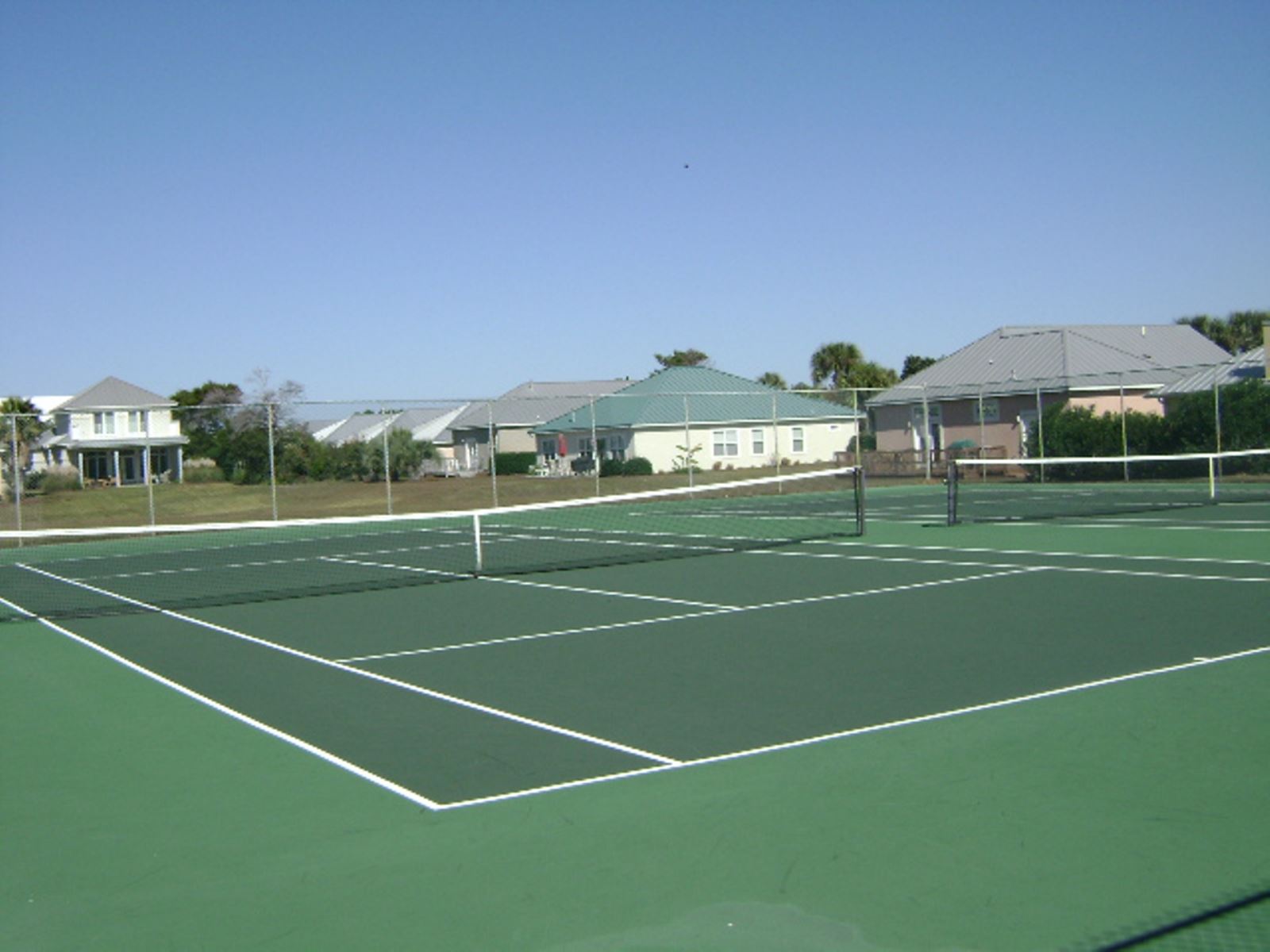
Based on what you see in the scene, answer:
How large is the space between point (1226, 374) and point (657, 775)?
3650 cm

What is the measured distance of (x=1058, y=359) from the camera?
48.3 metres

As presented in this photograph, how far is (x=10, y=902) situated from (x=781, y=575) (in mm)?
12206

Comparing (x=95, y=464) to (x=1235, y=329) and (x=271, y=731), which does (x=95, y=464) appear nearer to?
(x=271, y=731)

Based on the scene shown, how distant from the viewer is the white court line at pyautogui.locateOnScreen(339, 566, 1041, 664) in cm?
1212

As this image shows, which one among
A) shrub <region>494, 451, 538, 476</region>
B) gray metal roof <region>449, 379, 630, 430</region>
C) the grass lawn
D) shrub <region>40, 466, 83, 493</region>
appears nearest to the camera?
the grass lawn

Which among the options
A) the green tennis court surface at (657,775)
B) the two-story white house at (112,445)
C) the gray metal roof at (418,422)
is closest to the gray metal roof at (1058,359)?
the two-story white house at (112,445)

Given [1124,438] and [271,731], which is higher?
[1124,438]

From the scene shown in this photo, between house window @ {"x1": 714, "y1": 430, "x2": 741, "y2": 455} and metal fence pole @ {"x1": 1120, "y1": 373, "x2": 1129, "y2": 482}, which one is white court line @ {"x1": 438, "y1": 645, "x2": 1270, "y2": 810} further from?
house window @ {"x1": 714, "y1": 430, "x2": 741, "y2": 455}

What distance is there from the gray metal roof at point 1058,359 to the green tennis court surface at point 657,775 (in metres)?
31.8

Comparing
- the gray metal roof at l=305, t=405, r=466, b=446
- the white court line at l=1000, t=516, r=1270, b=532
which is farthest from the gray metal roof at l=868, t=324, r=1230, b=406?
the gray metal roof at l=305, t=405, r=466, b=446

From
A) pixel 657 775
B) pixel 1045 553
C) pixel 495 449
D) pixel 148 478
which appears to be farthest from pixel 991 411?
pixel 657 775

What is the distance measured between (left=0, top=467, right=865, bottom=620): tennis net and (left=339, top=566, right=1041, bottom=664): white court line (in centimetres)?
518

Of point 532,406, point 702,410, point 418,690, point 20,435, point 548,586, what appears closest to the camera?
point 418,690

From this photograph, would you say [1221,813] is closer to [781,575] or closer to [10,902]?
[10,902]
